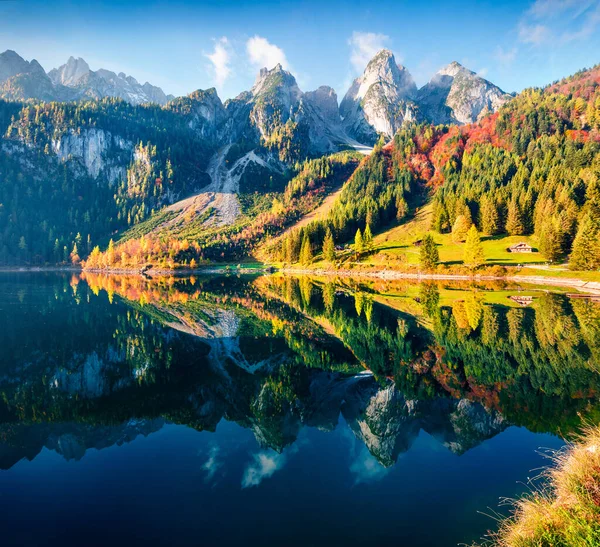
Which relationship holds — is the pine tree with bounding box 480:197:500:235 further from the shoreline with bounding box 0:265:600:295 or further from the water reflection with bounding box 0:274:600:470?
the water reflection with bounding box 0:274:600:470

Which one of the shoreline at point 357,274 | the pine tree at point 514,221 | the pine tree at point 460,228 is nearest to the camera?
the shoreline at point 357,274

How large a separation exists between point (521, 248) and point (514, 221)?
50.5 ft

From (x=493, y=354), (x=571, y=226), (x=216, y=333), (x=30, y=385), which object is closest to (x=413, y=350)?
(x=493, y=354)

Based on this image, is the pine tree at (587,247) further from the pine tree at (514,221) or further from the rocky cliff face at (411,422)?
the rocky cliff face at (411,422)

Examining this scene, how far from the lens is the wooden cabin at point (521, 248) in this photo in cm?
9288

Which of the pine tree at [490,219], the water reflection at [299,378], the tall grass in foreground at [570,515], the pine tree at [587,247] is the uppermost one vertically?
the pine tree at [490,219]

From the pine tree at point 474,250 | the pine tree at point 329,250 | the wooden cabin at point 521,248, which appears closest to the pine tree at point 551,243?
the wooden cabin at point 521,248

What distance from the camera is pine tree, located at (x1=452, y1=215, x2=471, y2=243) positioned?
361 feet

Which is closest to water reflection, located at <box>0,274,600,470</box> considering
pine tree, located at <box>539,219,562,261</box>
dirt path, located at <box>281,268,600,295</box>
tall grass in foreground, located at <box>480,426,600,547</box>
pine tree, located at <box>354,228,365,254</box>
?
tall grass in foreground, located at <box>480,426,600,547</box>

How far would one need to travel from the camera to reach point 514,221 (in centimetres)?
10425

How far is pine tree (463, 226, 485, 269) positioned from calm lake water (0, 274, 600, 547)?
55593mm

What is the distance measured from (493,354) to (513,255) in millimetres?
82987

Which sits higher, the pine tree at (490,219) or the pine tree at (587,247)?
the pine tree at (490,219)

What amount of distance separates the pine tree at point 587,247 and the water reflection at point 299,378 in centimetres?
3259
